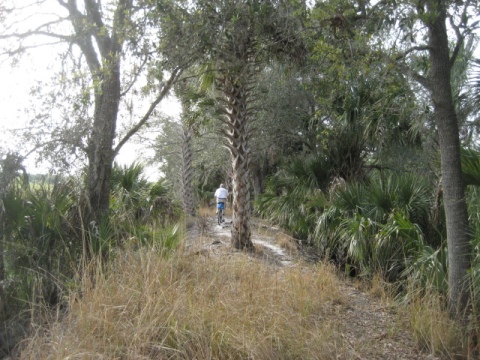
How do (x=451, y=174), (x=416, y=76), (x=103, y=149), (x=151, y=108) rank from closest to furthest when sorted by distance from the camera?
(x=451, y=174) → (x=416, y=76) → (x=103, y=149) → (x=151, y=108)

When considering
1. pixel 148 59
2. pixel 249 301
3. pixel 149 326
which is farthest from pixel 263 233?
pixel 149 326

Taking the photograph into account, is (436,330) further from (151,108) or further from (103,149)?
(103,149)

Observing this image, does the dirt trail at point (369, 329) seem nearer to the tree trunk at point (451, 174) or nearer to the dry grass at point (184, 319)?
the dry grass at point (184, 319)

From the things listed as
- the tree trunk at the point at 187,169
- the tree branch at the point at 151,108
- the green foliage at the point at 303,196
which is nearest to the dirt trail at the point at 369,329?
the tree branch at the point at 151,108

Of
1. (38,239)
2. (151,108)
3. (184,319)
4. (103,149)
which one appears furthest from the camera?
(151,108)

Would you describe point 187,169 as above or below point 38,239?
above

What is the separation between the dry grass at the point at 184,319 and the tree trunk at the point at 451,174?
1.52 m

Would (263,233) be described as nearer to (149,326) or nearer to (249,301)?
(249,301)

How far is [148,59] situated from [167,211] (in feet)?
17.0

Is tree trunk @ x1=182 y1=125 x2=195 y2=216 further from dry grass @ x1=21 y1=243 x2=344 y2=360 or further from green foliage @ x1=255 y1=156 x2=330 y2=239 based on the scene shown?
dry grass @ x1=21 y1=243 x2=344 y2=360

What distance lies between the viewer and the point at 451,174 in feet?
17.5

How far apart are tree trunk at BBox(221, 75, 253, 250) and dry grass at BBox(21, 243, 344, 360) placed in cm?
484

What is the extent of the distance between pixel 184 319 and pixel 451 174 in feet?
11.1

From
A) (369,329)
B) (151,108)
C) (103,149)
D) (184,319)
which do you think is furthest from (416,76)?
(103,149)
